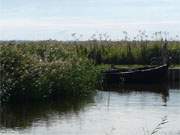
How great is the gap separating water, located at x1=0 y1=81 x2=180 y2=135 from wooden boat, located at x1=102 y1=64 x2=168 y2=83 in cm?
601

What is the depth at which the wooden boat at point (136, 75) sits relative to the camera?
115 ft

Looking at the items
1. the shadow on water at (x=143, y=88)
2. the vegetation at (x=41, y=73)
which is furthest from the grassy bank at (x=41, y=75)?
the shadow on water at (x=143, y=88)

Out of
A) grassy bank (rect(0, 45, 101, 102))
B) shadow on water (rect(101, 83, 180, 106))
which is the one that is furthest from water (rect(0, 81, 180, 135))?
shadow on water (rect(101, 83, 180, 106))

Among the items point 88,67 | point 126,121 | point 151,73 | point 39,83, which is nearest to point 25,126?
point 126,121

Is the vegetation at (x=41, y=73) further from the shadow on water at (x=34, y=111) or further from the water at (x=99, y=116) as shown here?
the water at (x=99, y=116)

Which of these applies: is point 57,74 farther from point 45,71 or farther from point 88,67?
point 88,67

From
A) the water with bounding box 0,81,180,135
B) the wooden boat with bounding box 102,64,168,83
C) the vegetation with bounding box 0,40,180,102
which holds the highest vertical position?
the vegetation with bounding box 0,40,180,102

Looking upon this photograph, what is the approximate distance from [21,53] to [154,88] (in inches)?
406

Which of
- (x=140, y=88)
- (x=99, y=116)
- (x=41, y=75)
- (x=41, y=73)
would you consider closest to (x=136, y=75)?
(x=140, y=88)

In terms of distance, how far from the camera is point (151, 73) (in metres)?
35.9

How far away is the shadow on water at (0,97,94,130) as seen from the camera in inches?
768

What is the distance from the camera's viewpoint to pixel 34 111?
72.9 feet

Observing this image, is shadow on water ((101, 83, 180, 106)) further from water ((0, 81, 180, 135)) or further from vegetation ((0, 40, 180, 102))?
water ((0, 81, 180, 135))

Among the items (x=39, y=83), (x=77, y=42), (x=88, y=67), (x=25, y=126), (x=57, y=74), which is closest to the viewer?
(x=25, y=126)
